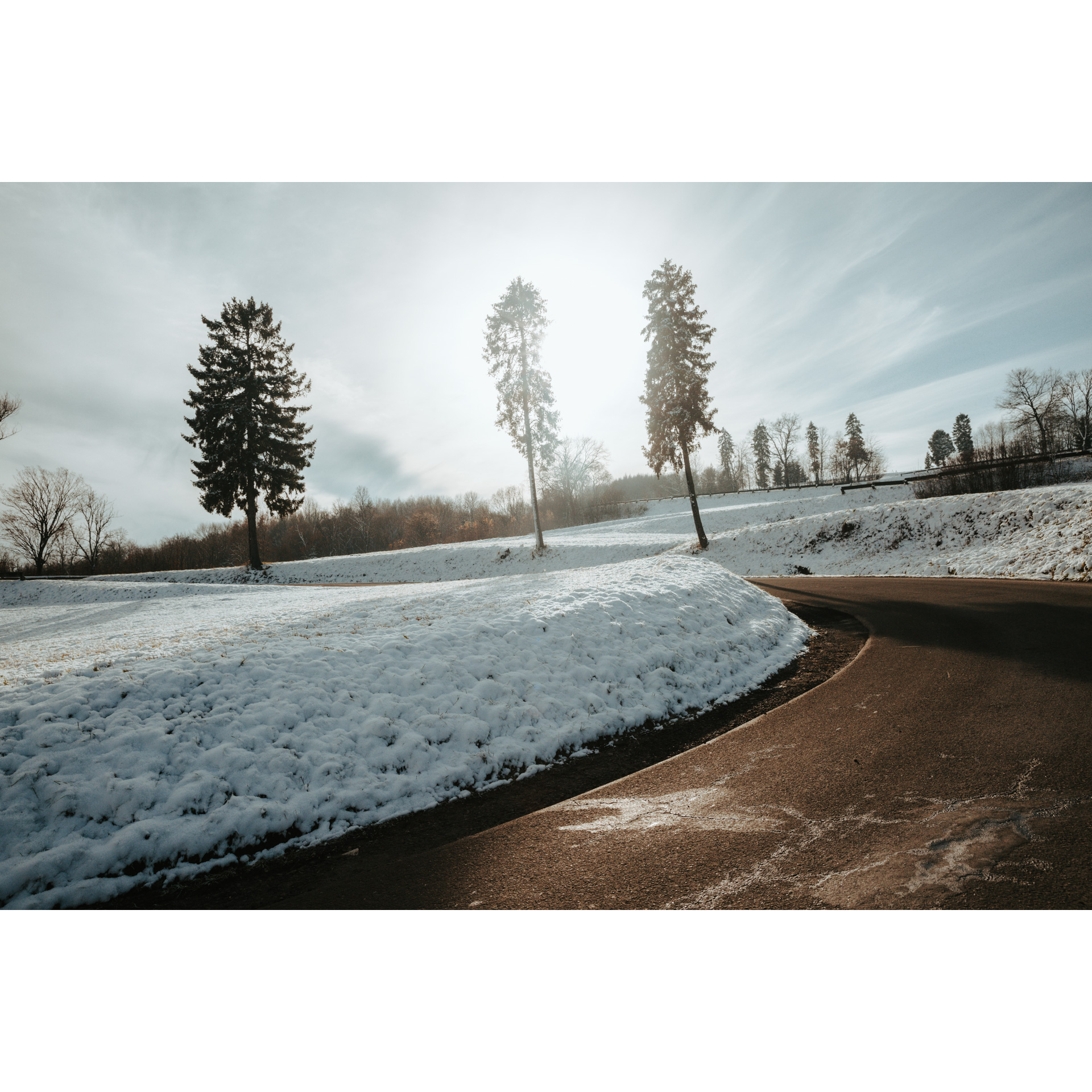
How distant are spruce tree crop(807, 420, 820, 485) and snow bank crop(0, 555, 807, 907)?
7875 centimetres

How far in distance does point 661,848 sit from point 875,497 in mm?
34248

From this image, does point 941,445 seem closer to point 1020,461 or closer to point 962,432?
point 962,432

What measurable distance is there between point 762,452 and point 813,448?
8.08 metres

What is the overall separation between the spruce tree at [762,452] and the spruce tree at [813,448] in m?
6.50

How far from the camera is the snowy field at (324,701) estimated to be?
356 centimetres

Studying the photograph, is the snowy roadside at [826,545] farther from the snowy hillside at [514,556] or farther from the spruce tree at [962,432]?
the spruce tree at [962,432]

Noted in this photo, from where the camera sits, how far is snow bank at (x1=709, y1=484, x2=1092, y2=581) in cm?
1302

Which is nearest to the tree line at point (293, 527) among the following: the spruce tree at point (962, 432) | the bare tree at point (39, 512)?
the bare tree at point (39, 512)

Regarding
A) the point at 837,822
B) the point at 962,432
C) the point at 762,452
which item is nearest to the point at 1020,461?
the point at 837,822

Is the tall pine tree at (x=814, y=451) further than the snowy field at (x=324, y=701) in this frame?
Yes

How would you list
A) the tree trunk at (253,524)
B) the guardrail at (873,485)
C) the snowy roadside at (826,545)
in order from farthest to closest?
the guardrail at (873,485) < the tree trunk at (253,524) < the snowy roadside at (826,545)

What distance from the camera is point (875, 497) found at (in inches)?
1173

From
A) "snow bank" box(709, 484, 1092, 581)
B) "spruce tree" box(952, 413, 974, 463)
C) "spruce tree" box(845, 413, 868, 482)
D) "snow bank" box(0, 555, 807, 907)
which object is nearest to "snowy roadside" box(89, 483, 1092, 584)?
"snow bank" box(709, 484, 1092, 581)

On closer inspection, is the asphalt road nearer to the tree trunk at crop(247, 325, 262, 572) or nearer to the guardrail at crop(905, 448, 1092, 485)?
the guardrail at crop(905, 448, 1092, 485)
